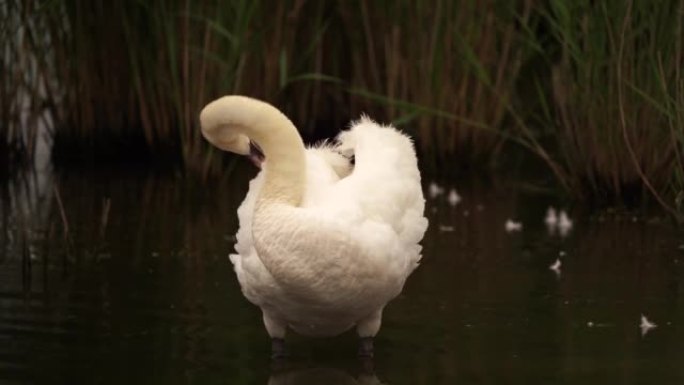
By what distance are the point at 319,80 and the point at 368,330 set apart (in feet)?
20.2

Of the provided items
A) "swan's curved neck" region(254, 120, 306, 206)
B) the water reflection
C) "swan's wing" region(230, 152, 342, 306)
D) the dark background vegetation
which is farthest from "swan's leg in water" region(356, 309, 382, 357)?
the dark background vegetation

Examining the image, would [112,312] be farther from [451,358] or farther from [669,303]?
[669,303]

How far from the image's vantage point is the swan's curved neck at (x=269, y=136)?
670cm

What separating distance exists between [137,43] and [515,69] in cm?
230

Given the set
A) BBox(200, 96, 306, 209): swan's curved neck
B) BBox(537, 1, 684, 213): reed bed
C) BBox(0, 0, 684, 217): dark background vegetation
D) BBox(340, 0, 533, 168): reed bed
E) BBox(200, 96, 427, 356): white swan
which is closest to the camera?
BBox(200, 96, 427, 356): white swan

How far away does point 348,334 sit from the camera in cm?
776

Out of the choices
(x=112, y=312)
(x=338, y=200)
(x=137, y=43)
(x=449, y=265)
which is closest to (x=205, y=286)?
(x=112, y=312)

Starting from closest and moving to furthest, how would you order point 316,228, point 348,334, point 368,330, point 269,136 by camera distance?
point 316,228 < point 269,136 < point 368,330 < point 348,334

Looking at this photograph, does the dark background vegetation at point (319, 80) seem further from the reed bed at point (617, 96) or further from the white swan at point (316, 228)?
the white swan at point (316, 228)

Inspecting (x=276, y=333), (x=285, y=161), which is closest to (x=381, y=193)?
(x=285, y=161)

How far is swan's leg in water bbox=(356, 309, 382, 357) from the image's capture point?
7.05 metres

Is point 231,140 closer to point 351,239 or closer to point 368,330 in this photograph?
point 351,239

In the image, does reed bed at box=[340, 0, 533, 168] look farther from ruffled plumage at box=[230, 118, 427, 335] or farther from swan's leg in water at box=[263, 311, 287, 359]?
swan's leg in water at box=[263, 311, 287, 359]

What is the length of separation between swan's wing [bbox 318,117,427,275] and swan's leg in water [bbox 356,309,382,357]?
222 millimetres
